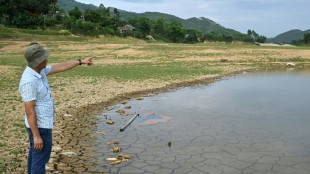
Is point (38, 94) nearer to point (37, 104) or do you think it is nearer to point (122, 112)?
point (37, 104)

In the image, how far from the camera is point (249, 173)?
603 centimetres

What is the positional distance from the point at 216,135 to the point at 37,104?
5.70 metres

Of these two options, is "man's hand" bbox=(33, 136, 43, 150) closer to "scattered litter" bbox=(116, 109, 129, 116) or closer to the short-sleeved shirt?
the short-sleeved shirt

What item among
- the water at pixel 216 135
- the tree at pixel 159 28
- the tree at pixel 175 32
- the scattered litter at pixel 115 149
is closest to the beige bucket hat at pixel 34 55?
the water at pixel 216 135

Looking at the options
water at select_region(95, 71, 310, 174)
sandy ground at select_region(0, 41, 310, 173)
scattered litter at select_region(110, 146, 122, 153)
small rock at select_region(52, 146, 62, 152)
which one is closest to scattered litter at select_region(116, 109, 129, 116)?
water at select_region(95, 71, 310, 174)

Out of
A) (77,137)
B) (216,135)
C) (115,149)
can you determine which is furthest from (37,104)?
(216,135)

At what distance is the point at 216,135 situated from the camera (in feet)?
27.8

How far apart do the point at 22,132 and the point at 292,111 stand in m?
9.15

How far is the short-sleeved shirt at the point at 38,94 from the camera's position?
3.71 m

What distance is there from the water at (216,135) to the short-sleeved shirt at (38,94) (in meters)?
2.52

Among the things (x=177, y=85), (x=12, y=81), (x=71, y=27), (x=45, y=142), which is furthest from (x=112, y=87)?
(x=71, y=27)

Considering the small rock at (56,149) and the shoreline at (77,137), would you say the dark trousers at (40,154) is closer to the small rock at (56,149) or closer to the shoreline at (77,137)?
the shoreline at (77,137)

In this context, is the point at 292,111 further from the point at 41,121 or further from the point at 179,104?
the point at 41,121

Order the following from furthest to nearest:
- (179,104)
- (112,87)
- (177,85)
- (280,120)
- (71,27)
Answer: (71,27), (177,85), (112,87), (179,104), (280,120)
